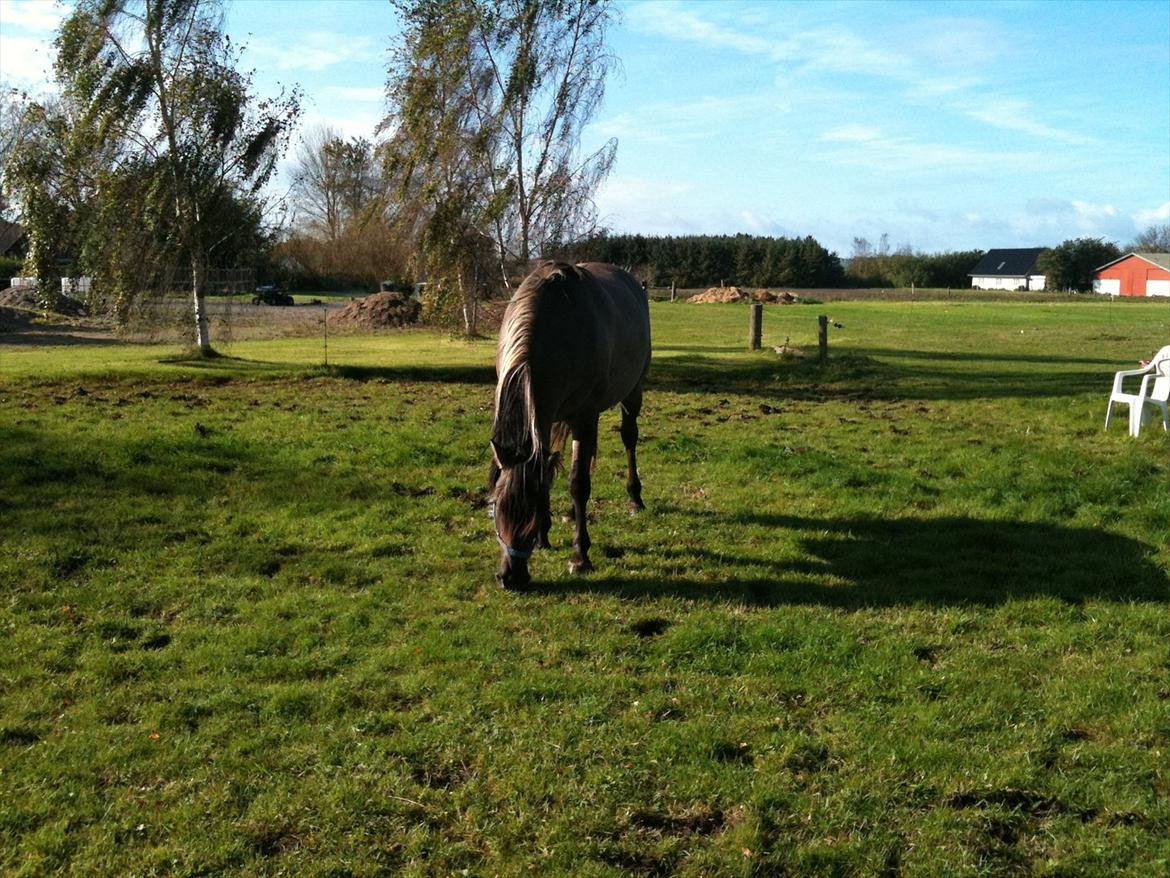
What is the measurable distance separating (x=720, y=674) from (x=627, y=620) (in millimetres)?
861

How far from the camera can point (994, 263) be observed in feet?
326

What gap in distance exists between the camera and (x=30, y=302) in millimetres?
35969

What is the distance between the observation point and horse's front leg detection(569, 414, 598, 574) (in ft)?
21.3

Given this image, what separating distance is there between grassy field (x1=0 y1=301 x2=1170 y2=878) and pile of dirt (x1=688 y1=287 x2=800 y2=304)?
163 feet

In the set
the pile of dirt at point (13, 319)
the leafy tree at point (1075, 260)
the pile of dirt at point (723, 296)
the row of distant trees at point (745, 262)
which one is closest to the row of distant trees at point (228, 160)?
the pile of dirt at point (13, 319)

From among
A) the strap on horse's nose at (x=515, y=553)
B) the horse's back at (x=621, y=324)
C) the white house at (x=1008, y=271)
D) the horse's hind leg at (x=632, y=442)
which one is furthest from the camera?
the white house at (x=1008, y=271)

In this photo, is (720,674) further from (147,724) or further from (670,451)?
(670,451)

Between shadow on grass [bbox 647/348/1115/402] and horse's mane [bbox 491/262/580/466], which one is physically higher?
horse's mane [bbox 491/262/580/466]

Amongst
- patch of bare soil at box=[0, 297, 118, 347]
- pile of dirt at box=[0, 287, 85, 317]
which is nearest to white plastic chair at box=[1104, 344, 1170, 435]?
patch of bare soil at box=[0, 297, 118, 347]

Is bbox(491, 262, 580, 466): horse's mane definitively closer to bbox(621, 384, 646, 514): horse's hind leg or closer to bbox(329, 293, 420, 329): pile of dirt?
bbox(621, 384, 646, 514): horse's hind leg

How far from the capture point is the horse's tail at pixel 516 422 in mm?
5566

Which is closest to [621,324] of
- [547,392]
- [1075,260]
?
[547,392]

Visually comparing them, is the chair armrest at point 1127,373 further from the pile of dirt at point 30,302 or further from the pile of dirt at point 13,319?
the pile of dirt at point 30,302

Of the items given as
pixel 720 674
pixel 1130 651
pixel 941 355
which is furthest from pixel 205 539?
pixel 941 355
